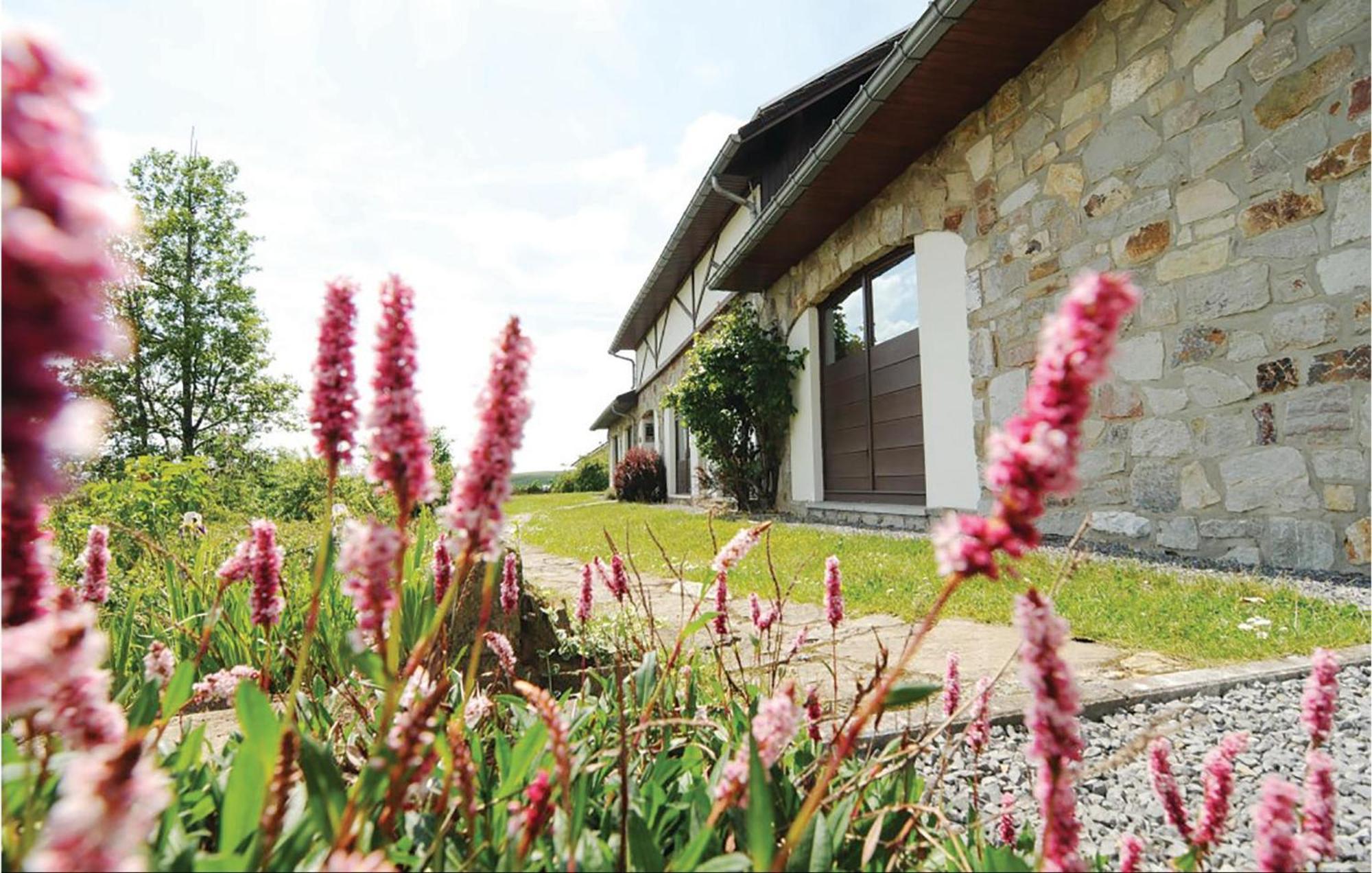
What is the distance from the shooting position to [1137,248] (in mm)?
4434

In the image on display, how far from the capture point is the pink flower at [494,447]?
593 mm

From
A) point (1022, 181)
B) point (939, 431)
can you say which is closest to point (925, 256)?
point (1022, 181)

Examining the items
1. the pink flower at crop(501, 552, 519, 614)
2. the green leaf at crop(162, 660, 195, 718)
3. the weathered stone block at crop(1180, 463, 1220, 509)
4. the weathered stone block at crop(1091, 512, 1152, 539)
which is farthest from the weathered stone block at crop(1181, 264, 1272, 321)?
the green leaf at crop(162, 660, 195, 718)

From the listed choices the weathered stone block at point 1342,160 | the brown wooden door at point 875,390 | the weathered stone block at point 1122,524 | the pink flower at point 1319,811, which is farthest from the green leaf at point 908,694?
the brown wooden door at point 875,390

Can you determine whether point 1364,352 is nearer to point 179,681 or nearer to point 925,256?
point 925,256

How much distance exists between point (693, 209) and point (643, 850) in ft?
38.0

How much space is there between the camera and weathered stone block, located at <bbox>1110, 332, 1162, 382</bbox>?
169 inches

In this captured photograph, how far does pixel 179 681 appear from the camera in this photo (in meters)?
0.88

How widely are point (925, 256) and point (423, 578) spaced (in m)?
5.33

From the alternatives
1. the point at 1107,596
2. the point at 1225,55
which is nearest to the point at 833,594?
the point at 1107,596

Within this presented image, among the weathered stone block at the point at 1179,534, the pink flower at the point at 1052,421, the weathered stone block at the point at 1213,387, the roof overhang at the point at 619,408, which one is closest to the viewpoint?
the pink flower at the point at 1052,421

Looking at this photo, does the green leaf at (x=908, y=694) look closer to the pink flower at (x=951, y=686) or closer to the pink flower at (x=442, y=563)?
the pink flower at (x=951, y=686)

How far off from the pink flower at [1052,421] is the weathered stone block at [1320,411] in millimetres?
3982

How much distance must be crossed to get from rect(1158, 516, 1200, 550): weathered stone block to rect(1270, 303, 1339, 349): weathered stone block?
1.09 m
